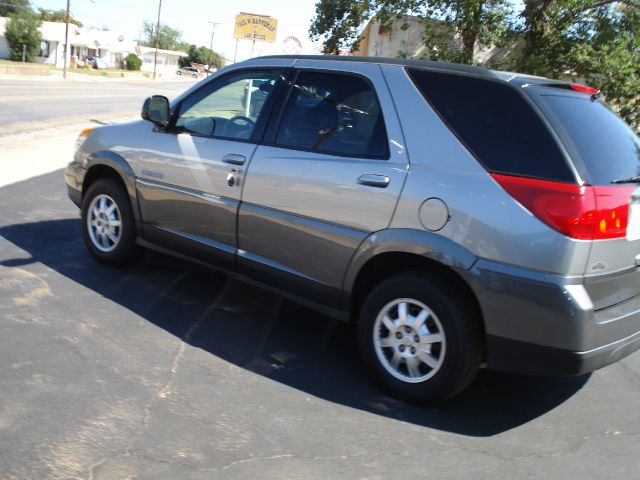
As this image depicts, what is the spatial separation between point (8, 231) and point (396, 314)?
4432 millimetres

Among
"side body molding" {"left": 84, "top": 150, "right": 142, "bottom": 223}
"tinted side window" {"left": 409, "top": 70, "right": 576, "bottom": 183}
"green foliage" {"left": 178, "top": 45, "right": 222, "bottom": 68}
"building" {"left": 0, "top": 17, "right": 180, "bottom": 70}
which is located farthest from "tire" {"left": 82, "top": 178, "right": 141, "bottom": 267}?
"green foliage" {"left": 178, "top": 45, "right": 222, "bottom": 68}

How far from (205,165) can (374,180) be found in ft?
4.87

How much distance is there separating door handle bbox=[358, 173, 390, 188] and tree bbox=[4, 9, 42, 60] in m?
65.9

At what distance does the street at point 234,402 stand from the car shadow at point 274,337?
0.01 metres

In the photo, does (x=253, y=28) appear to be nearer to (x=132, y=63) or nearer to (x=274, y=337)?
(x=274, y=337)

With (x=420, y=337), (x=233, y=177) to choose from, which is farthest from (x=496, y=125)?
(x=233, y=177)

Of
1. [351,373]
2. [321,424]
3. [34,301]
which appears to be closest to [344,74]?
[351,373]

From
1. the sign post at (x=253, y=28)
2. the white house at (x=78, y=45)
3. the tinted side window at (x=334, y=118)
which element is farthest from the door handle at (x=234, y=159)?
the white house at (x=78, y=45)

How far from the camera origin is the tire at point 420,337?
3506 millimetres

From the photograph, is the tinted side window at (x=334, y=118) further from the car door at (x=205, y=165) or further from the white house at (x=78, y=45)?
the white house at (x=78, y=45)

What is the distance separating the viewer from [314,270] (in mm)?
Result: 4125

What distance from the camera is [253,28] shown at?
56.1ft

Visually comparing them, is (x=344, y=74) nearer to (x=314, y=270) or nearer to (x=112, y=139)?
(x=314, y=270)

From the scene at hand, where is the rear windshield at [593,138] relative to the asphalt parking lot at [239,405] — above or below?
above
